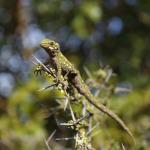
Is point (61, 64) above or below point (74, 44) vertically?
below

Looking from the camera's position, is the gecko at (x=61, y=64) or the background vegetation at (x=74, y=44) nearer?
the gecko at (x=61, y=64)

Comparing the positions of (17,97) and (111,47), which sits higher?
(111,47)

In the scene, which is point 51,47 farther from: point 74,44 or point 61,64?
point 74,44

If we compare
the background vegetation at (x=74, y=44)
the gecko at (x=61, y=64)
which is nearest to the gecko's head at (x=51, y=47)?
the gecko at (x=61, y=64)

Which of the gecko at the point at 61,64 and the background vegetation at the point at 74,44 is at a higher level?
the background vegetation at the point at 74,44

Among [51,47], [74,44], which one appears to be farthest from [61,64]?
[74,44]

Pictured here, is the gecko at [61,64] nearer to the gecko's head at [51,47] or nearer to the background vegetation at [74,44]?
the gecko's head at [51,47]

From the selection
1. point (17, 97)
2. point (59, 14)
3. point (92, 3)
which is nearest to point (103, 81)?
point (17, 97)

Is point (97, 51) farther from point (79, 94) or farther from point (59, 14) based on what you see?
point (79, 94)
